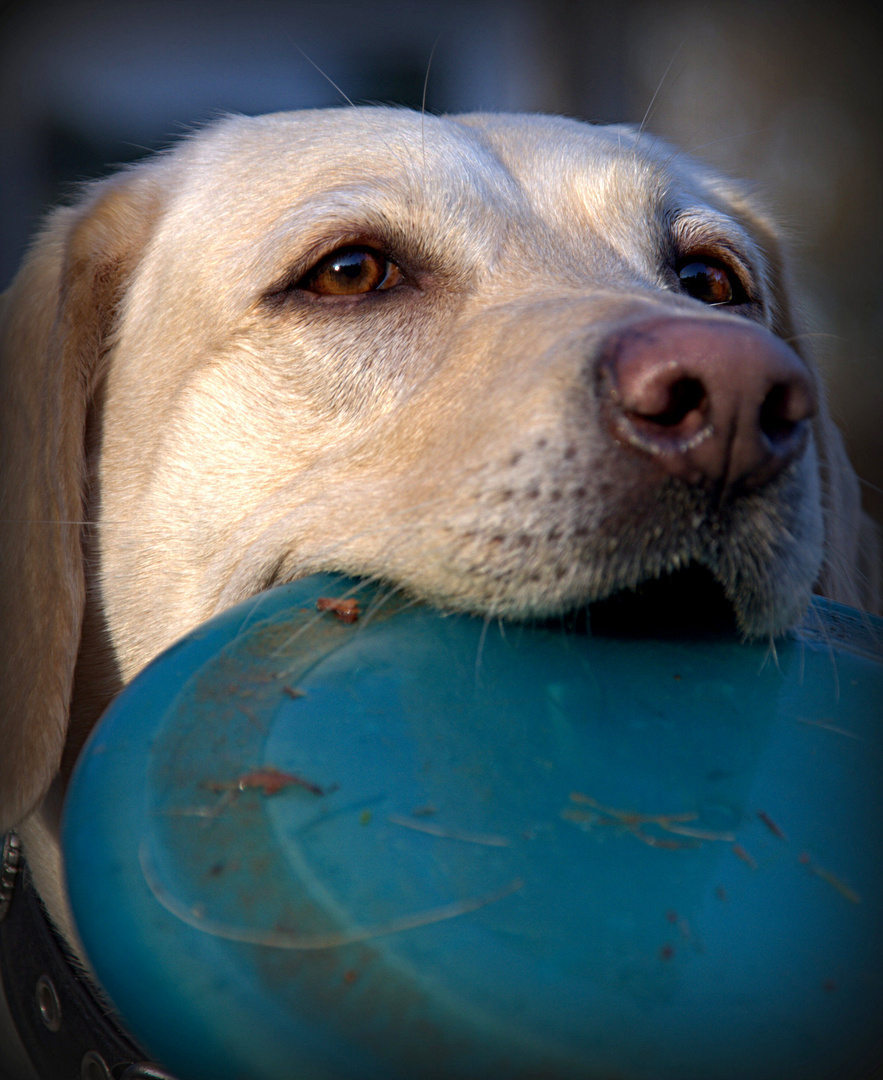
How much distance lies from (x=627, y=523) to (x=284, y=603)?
0.61m

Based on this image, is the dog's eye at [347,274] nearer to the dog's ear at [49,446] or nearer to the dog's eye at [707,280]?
the dog's ear at [49,446]

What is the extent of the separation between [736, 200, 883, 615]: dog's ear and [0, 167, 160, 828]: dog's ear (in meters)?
2.13

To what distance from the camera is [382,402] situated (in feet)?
6.61

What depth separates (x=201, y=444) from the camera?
2.13m

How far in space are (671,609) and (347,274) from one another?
1.15m

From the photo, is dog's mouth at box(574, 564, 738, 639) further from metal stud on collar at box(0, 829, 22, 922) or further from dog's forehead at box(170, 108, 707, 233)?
metal stud on collar at box(0, 829, 22, 922)

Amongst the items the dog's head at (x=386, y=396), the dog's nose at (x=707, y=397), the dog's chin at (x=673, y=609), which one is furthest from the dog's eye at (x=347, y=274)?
the dog's chin at (x=673, y=609)

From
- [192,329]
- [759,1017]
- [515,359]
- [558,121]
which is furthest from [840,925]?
[558,121]

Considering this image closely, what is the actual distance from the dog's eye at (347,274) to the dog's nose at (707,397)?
2.97 feet

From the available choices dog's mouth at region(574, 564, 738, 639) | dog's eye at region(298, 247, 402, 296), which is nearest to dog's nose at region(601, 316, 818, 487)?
dog's mouth at region(574, 564, 738, 639)

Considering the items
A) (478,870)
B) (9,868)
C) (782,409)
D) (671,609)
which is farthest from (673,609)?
(9,868)

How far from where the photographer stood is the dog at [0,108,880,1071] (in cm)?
148

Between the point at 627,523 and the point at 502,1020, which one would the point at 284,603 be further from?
the point at 502,1020

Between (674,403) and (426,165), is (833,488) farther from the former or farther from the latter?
(674,403)
